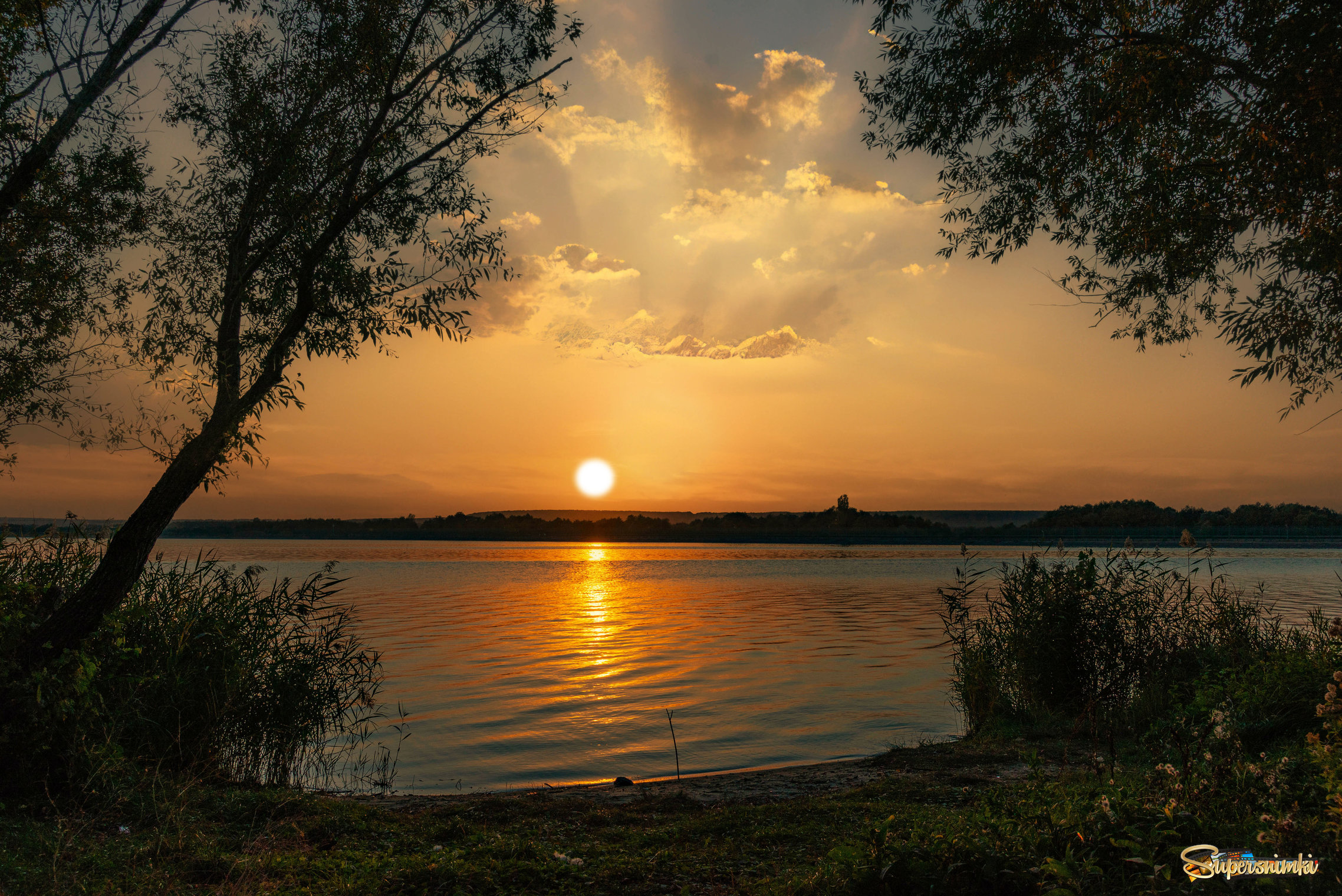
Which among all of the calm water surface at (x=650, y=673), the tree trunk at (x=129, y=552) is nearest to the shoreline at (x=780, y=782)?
the calm water surface at (x=650, y=673)

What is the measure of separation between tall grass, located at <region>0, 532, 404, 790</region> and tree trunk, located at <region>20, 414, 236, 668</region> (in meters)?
0.17

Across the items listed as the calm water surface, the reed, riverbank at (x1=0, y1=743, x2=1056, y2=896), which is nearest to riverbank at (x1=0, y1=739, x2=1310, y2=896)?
riverbank at (x1=0, y1=743, x2=1056, y2=896)

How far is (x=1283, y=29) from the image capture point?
8914 millimetres

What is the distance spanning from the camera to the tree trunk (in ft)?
24.3

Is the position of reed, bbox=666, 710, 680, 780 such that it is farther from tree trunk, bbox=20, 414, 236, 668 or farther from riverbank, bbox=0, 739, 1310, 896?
tree trunk, bbox=20, 414, 236, 668

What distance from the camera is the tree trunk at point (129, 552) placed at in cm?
740

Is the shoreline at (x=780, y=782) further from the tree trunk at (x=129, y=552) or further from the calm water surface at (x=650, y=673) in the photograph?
the tree trunk at (x=129, y=552)

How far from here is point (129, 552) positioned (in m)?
7.95

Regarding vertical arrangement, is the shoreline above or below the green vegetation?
below

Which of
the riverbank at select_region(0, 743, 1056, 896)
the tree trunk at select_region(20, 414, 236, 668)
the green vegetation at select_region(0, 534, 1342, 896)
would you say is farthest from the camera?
the tree trunk at select_region(20, 414, 236, 668)

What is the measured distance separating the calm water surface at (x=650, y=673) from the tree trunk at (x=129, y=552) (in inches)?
99.2

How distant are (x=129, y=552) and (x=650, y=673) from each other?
10966 millimetres

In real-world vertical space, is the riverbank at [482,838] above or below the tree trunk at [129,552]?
below

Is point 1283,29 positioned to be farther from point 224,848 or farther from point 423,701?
point 423,701
